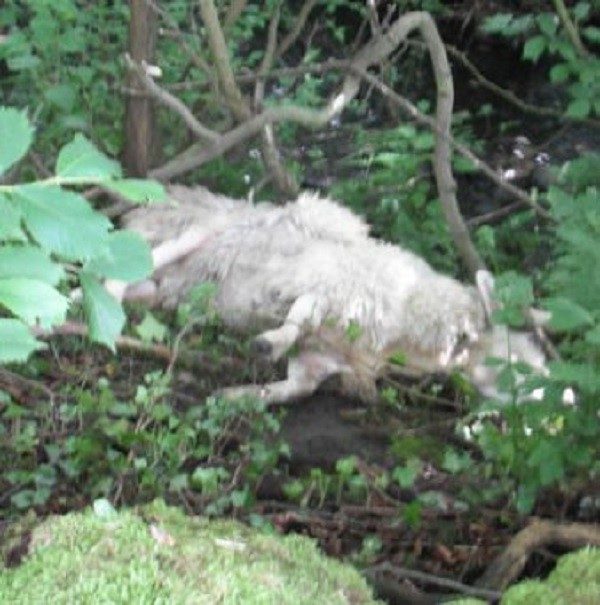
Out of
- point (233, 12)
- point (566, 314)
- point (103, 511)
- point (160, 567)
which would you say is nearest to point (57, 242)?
point (160, 567)

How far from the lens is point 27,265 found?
159 cm

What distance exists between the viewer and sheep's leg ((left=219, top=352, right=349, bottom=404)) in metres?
4.43

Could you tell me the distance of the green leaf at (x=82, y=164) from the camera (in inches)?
61.7

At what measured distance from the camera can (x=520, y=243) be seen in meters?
6.30

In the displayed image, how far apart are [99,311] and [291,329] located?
9.70 feet

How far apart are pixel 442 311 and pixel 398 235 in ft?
3.92

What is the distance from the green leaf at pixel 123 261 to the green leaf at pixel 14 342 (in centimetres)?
14

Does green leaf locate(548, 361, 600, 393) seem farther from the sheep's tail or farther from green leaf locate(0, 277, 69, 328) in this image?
the sheep's tail

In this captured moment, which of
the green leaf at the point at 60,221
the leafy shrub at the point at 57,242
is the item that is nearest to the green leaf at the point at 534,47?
the leafy shrub at the point at 57,242

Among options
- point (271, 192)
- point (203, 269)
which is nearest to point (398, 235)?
point (271, 192)

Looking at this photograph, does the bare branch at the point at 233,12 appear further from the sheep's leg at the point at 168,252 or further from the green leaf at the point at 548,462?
the green leaf at the point at 548,462

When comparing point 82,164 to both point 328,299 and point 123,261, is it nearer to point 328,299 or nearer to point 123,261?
point 123,261

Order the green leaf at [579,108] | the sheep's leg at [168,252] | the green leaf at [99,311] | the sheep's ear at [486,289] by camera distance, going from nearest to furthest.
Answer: the green leaf at [99,311], the sheep's ear at [486,289], the green leaf at [579,108], the sheep's leg at [168,252]

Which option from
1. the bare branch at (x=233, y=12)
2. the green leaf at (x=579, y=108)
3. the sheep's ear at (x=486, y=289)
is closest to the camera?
the sheep's ear at (x=486, y=289)
